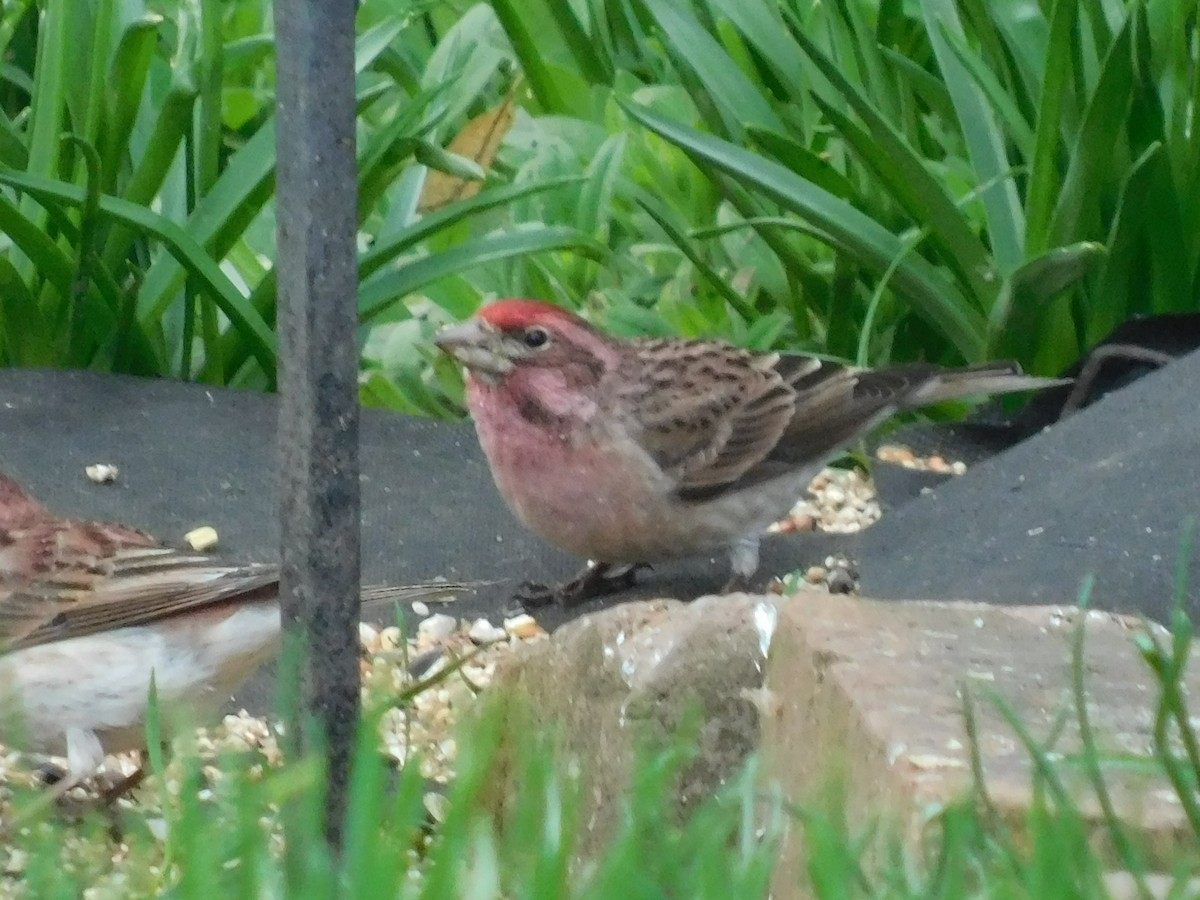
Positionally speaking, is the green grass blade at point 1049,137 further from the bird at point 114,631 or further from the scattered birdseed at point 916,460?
the bird at point 114,631

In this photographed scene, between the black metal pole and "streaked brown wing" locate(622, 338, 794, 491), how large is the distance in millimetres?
2115

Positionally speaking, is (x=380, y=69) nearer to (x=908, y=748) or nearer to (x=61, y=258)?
(x=61, y=258)

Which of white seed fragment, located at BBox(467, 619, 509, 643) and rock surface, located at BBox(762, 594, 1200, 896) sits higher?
rock surface, located at BBox(762, 594, 1200, 896)

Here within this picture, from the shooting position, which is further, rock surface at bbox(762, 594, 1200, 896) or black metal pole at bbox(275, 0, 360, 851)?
black metal pole at bbox(275, 0, 360, 851)

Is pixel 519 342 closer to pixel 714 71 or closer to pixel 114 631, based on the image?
pixel 114 631

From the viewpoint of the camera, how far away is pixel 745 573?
14.2 ft

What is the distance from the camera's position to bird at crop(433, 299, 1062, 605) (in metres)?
4.16

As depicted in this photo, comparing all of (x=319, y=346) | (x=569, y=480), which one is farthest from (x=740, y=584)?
(x=319, y=346)

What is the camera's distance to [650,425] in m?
4.42

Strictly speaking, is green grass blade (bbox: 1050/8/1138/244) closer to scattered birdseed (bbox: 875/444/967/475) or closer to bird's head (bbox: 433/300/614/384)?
scattered birdseed (bbox: 875/444/967/475)

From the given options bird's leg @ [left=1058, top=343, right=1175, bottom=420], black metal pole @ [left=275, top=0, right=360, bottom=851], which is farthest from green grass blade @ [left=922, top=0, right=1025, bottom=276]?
black metal pole @ [left=275, top=0, right=360, bottom=851]

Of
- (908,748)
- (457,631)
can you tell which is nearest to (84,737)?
(457,631)

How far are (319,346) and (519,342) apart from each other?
Result: 6.82 feet

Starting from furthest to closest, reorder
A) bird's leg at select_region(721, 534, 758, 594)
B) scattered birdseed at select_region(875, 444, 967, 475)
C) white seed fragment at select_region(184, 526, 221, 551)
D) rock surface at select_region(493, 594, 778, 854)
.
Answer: scattered birdseed at select_region(875, 444, 967, 475) → bird's leg at select_region(721, 534, 758, 594) → white seed fragment at select_region(184, 526, 221, 551) → rock surface at select_region(493, 594, 778, 854)
